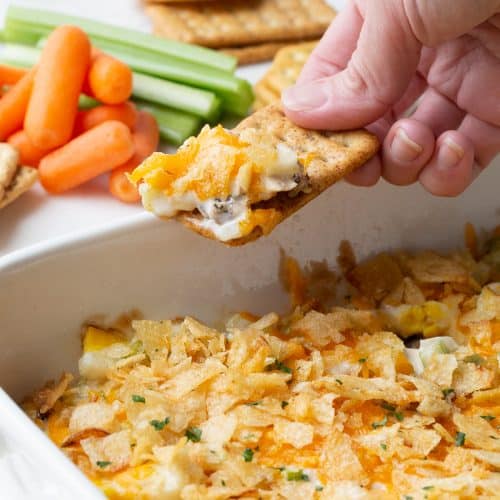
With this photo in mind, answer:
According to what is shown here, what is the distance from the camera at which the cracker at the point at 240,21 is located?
127 inches

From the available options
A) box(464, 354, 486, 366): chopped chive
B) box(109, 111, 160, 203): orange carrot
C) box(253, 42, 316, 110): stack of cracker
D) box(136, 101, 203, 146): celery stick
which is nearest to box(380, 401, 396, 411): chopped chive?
box(464, 354, 486, 366): chopped chive

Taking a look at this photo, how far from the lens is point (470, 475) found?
1576 millimetres

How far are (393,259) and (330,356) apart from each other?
397 millimetres

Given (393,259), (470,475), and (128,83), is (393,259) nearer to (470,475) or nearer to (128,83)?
(470,475)

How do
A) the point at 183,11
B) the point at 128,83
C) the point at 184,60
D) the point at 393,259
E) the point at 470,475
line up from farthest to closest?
the point at 183,11
the point at 184,60
the point at 128,83
the point at 393,259
the point at 470,475

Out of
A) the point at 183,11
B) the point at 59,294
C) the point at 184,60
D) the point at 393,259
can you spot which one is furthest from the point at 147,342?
the point at 183,11

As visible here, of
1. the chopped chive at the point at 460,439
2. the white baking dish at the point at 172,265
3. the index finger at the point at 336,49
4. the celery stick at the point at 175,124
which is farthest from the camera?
the celery stick at the point at 175,124

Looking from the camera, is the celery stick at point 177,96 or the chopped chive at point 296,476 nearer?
the chopped chive at point 296,476

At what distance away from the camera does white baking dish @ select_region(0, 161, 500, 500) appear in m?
1.76

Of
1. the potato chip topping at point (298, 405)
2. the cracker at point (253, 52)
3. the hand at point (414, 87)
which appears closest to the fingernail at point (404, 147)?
the hand at point (414, 87)

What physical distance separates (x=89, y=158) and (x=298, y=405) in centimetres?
119

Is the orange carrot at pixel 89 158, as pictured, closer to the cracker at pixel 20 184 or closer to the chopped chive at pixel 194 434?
the cracker at pixel 20 184

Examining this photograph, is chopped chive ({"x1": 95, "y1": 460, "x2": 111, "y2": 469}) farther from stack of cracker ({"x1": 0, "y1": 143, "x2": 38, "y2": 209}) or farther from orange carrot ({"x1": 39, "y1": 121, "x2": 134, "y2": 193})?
orange carrot ({"x1": 39, "y1": 121, "x2": 134, "y2": 193})

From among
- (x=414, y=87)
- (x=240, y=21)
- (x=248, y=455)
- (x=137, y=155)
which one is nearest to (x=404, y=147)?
(x=414, y=87)
